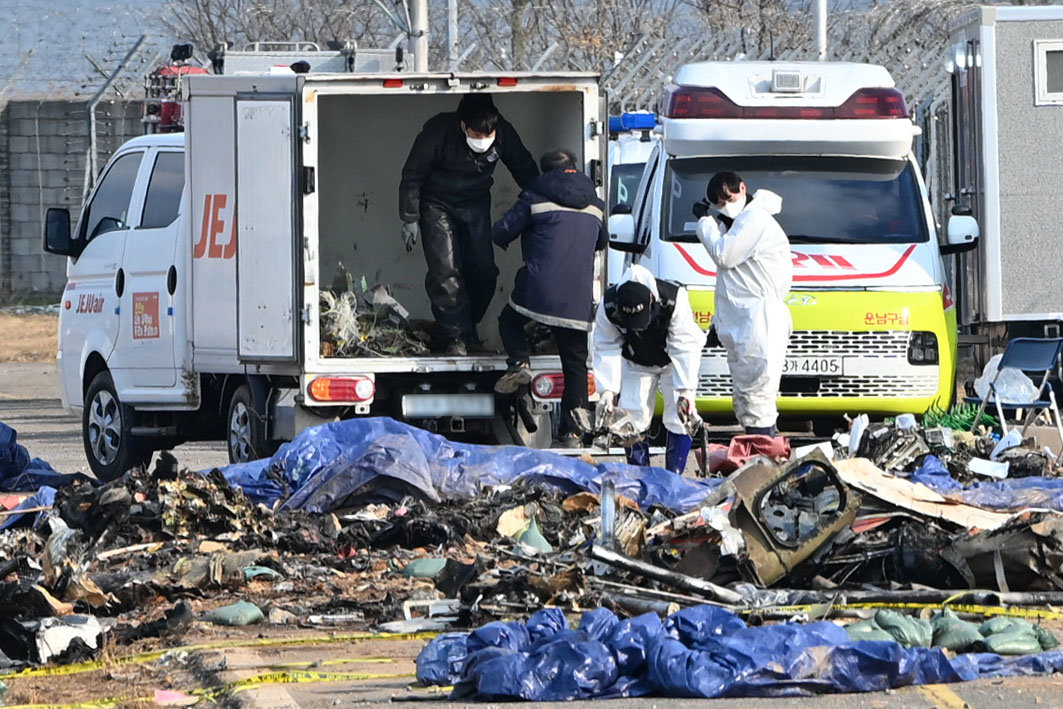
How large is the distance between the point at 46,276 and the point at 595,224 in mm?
21946

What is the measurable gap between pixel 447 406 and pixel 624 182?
5.31 m

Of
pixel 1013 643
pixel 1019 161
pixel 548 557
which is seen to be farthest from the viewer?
pixel 1019 161

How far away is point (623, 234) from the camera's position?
45.2 ft

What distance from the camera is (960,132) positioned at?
627 inches

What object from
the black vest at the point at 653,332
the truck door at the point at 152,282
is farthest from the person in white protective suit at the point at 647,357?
the truck door at the point at 152,282

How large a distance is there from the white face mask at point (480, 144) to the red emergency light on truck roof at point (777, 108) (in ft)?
5.59

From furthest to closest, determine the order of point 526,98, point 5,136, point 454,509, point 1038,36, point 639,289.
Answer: point 5,136
point 1038,36
point 526,98
point 639,289
point 454,509

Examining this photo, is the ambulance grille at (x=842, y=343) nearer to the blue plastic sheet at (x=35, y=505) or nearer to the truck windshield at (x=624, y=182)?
the truck windshield at (x=624, y=182)

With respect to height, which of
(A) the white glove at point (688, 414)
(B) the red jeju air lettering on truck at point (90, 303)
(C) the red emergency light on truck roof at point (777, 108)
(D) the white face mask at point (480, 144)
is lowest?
(A) the white glove at point (688, 414)

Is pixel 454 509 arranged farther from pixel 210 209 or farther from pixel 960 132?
pixel 960 132

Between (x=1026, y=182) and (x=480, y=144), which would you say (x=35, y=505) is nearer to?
(x=480, y=144)

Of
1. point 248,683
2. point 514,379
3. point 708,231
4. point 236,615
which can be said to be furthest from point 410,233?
point 248,683

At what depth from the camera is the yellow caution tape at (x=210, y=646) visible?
706 centimetres

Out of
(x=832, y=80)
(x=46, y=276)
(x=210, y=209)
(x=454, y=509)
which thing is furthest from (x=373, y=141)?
(x=46, y=276)
